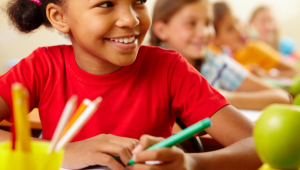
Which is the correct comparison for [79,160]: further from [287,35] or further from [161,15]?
[287,35]

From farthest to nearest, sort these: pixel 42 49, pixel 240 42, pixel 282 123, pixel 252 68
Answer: pixel 240 42, pixel 252 68, pixel 42 49, pixel 282 123

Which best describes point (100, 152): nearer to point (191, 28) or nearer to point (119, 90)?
point (119, 90)

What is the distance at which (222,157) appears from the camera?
2.31 feet

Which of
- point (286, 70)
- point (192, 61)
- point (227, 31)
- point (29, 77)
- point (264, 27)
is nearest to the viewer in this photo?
point (29, 77)

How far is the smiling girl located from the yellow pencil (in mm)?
406

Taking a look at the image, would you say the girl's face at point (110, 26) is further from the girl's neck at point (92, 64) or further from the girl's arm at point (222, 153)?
the girl's arm at point (222, 153)

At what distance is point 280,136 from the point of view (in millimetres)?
451

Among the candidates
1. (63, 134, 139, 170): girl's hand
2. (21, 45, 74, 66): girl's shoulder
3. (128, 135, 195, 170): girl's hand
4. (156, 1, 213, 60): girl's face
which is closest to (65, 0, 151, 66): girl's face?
(21, 45, 74, 66): girl's shoulder

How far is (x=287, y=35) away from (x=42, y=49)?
198 inches

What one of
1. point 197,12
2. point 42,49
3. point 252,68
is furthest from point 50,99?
point 252,68

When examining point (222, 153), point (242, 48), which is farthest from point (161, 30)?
point (242, 48)

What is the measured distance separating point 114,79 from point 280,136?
548 millimetres

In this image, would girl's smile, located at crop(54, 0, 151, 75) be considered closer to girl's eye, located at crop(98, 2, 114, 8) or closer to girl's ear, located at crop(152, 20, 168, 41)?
girl's eye, located at crop(98, 2, 114, 8)

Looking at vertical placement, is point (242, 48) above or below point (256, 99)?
below
